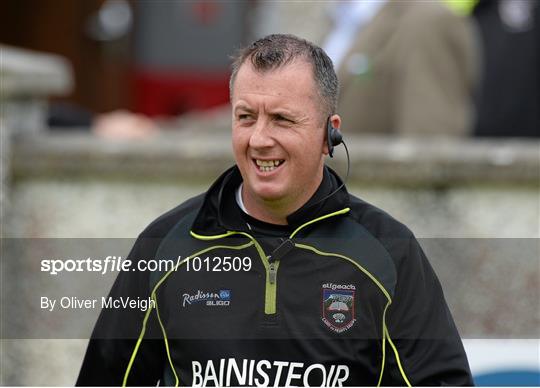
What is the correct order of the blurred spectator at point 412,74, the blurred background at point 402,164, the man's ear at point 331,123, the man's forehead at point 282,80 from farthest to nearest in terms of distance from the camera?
the blurred spectator at point 412,74, the blurred background at point 402,164, the man's ear at point 331,123, the man's forehead at point 282,80

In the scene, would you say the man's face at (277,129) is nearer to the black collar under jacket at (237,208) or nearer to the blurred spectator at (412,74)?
the black collar under jacket at (237,208)

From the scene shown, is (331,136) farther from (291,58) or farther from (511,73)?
(511,73)

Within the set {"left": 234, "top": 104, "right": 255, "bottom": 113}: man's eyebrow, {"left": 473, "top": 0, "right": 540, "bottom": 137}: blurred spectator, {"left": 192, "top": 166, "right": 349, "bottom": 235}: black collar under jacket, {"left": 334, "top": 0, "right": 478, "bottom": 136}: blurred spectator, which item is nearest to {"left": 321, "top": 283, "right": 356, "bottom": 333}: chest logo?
{"left": 192, "top": 166, "right": 349, "bottom": 235}: black collar under jacket

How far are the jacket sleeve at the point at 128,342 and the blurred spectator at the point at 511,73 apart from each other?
3.17 m

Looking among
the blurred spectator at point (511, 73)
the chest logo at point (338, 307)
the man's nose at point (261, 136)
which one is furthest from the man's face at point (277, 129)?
the blurred spectator at point (511, 73)

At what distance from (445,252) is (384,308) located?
2.00 metres

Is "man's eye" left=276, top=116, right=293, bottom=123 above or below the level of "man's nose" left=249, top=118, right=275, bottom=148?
above

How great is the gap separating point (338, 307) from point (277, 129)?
433 millimetres

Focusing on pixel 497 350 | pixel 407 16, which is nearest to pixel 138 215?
pixel 497 350

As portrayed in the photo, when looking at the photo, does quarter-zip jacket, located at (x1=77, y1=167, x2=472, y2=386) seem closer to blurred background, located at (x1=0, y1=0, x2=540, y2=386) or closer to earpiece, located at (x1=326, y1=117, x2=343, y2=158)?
earpiece, located at (x1=326, y1=117, x2=343, y2=158)

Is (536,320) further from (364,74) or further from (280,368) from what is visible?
(280,368)

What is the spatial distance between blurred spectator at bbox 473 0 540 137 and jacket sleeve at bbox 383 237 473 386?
10.3 ft

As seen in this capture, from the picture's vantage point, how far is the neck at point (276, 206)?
10.1 ft

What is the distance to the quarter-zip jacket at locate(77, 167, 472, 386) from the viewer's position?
302cm
